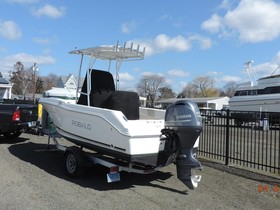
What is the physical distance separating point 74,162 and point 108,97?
5.35 ft

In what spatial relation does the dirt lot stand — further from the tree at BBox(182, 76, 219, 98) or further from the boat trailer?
the tree at BBox(182, 76, 219, 98)

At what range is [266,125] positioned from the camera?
26.1 feet

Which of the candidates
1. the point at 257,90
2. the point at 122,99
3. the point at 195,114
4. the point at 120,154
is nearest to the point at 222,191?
the point at 195,114

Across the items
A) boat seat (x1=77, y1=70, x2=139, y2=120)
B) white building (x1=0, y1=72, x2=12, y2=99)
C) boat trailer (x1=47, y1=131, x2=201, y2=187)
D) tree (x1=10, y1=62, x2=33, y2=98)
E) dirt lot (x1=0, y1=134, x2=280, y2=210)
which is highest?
tree (x1=10, y1=62, x2=33, y2=98)

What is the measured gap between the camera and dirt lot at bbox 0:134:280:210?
552 centimetres

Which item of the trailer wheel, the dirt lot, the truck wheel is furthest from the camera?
the truck wheel

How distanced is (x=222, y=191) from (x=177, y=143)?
132 centimetres

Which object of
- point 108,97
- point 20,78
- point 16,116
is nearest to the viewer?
point 108,97

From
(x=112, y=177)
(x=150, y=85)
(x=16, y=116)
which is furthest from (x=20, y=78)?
(x=112, y=177)

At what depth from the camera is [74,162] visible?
7.04 m

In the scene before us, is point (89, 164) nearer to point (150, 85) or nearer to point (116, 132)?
point (116, 132)

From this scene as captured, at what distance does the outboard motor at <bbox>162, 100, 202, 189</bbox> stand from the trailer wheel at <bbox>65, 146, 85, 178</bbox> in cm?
193

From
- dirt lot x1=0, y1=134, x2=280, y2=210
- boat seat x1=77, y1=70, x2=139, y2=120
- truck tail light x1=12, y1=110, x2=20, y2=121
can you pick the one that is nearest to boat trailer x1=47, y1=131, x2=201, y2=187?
dirt lot x1=0, y1=134, x2=280, y2=210

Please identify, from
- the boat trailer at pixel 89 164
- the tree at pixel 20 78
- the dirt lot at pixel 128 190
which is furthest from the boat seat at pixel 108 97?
the tree at pixel 20 78
